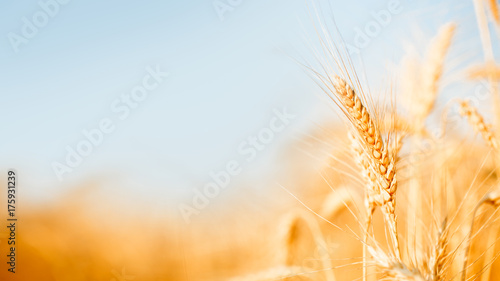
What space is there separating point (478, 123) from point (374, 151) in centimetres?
65

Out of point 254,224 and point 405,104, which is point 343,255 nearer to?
point 254,224

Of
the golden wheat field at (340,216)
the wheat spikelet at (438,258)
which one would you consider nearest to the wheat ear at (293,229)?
the golden wheat field at (340,216)

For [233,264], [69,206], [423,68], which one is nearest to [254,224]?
[233,264]

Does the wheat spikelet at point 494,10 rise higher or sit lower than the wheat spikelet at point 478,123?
higher

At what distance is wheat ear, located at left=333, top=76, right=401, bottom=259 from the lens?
827mm

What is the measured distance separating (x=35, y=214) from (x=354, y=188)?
260cm

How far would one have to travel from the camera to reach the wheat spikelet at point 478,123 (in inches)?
46.9

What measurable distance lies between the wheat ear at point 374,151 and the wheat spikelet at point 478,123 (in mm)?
499

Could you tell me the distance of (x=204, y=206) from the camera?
236 cm

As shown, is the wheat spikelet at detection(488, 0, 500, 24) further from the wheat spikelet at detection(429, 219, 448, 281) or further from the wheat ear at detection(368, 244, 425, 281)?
the wheat ear at detection(368, 244, 425, 281)

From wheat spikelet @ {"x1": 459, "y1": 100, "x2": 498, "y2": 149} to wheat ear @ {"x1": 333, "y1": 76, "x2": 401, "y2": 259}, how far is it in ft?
1.64

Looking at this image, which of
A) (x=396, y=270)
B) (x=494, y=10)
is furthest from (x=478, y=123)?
(x=396, y=270)

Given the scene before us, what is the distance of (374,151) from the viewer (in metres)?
0.86

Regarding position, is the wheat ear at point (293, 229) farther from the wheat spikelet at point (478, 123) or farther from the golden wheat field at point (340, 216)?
the wheat spikelet at point (478, 123)
